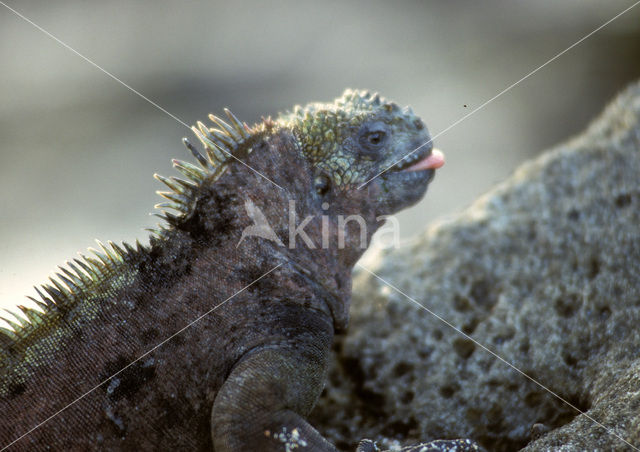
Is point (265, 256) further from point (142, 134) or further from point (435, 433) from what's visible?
point (142, 134)

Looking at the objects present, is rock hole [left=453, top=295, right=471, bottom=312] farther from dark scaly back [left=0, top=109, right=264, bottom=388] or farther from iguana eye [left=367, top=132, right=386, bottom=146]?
dark scaly back [left=0, top=109, right=264, bottom=388]

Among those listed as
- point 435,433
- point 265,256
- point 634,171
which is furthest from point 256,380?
point 634,171

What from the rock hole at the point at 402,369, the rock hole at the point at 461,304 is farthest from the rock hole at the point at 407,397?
the rock hole at the point at 461,304

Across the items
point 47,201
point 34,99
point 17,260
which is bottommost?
point 17,260

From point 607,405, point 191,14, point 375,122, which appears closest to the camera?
point 607,405

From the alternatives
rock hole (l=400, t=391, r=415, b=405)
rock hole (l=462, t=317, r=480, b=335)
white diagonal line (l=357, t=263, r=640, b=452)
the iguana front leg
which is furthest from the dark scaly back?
rock hole (l=462, t=317, r=480, b=335)

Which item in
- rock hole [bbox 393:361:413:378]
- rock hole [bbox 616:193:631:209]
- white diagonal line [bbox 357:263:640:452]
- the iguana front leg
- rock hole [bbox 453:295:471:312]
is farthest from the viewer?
rock hole [bbox 453:295:471:312]

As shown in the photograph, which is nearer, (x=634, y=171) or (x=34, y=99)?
(x=634, y=171)

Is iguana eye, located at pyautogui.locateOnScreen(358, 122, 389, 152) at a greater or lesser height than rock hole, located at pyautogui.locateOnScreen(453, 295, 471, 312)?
greater
